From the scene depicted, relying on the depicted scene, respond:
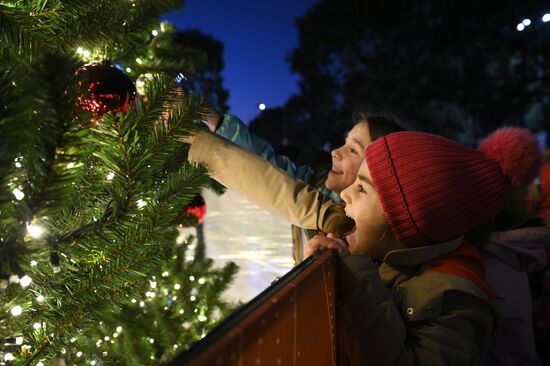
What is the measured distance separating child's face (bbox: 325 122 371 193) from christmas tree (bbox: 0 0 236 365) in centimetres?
84

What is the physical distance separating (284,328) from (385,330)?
52 centimetres

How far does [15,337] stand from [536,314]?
9.03 feet

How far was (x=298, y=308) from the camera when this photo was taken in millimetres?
816

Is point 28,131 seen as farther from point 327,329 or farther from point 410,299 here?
point 410,299

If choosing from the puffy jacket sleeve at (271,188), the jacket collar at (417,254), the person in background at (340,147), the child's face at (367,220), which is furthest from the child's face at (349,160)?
the jacket collar at (417,254)

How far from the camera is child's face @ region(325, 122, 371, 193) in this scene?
195 cm

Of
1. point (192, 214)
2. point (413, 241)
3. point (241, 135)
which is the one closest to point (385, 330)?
point (413, 241)

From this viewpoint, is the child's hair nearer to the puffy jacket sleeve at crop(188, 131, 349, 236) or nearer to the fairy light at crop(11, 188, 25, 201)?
the puffy jacket sleeve at crop(188, 131, 349, 236)

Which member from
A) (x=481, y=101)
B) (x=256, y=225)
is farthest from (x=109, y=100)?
(x=481, y=101)

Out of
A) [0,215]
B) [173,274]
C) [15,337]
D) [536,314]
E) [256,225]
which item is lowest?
[536,314]

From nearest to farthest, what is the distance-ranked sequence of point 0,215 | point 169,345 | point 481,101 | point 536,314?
point 0,215 → point 169,345 → point 536,314 → point 481,101

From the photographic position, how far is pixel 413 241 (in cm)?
147

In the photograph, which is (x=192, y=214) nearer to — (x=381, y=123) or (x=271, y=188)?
(x=271, y=188)

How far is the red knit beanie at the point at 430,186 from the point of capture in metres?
1.42
